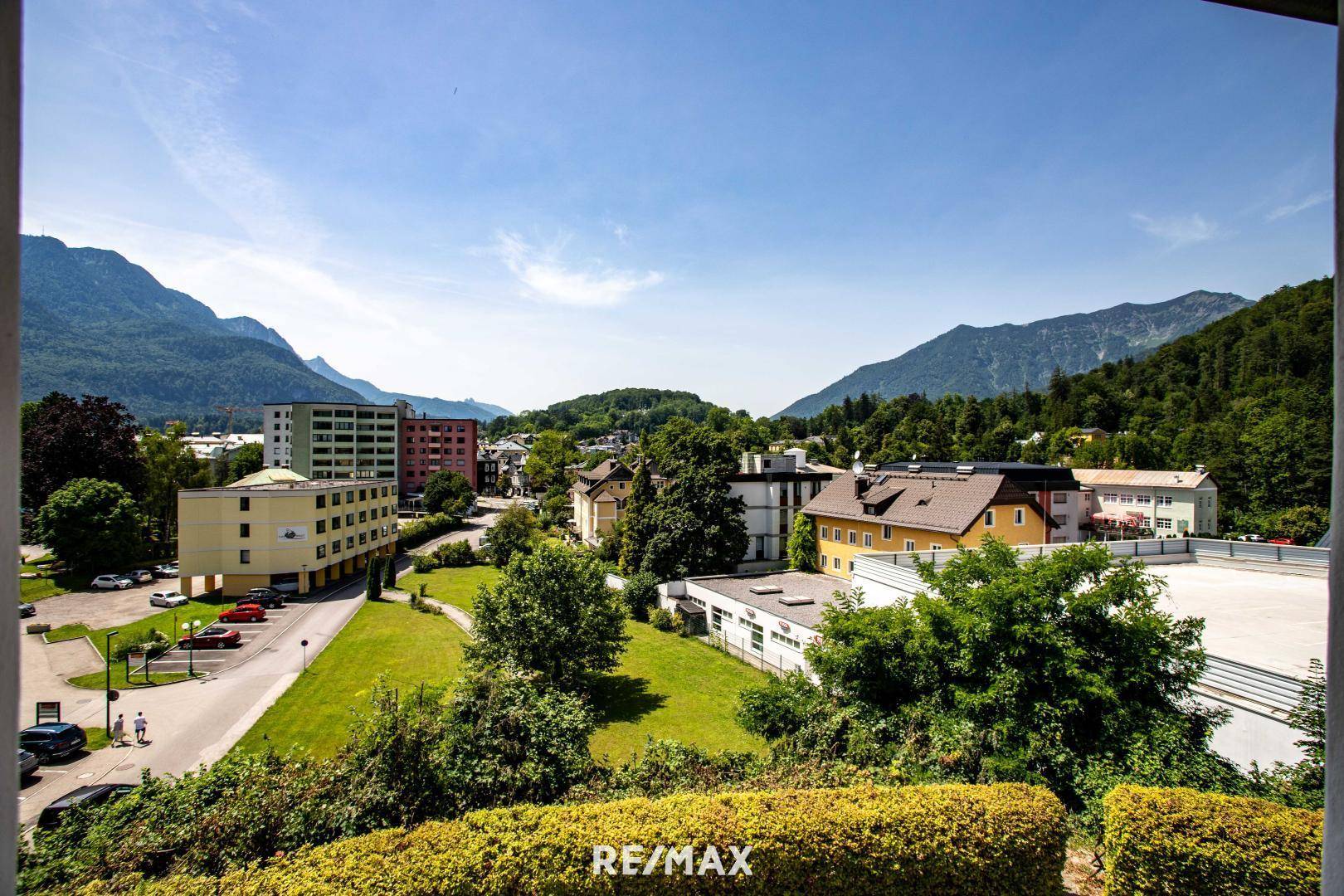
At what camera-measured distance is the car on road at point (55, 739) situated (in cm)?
1546

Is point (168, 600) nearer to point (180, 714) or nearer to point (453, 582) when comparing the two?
point (453, 582)

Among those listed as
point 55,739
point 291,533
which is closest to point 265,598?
point 291,533

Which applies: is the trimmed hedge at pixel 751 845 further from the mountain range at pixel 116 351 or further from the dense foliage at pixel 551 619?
the mountain range at pixel 116 351

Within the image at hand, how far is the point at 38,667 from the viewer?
21859 millimetres

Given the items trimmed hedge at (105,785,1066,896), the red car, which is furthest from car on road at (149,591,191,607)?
trimmed hedge at (105,785,1066,896)

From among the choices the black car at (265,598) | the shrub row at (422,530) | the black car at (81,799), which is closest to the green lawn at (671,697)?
the black car at (81,799)

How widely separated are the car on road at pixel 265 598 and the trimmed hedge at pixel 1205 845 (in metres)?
35.9

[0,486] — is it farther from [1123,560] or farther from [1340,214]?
[1123,560]

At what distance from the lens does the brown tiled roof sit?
23953 millimetres

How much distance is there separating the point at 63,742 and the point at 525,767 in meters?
15.4

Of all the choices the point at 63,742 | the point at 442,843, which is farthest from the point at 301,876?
the point at 63,742

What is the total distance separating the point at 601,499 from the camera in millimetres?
48875

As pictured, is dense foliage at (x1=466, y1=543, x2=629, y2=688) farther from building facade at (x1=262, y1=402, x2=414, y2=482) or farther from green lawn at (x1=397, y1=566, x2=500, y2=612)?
building facade at (x1=262, y1=402, x2=414, y2=482)

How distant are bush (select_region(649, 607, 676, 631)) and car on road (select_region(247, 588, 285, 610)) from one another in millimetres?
20147
